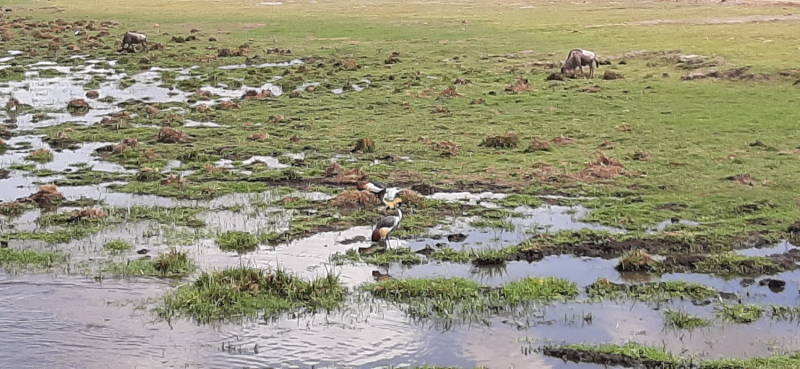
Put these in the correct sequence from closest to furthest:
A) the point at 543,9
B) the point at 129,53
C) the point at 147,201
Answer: the point at 147,201 → the point at 129,53 → the point at 543,9

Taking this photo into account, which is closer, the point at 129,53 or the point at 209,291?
the point at 209,291

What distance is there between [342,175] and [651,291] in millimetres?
8417

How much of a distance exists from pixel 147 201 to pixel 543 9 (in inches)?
1809

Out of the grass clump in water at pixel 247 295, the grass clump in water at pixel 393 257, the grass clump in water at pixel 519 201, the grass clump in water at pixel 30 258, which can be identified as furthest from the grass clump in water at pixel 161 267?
the grass clump in water at pixel 519 201

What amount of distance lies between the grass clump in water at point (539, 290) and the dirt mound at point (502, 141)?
924cm

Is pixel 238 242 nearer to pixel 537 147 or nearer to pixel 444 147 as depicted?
pixel 444 147

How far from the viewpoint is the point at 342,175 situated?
19.2m

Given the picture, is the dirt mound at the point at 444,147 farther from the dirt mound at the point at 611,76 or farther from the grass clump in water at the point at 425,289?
the dirt mound at the point at 611,76

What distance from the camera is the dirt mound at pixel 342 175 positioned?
62.0 feet

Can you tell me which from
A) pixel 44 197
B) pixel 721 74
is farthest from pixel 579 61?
pixel 44 197

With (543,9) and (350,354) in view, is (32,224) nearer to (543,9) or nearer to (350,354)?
(350,354)

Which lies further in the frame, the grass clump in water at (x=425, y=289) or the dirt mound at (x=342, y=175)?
the dirt mound at (x=342, y=175)

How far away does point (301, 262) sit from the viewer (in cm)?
1412

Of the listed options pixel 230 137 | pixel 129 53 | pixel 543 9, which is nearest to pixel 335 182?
pixel 230 137
